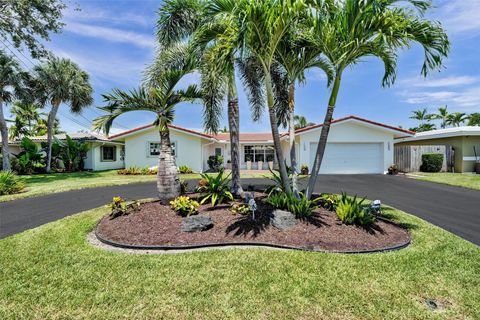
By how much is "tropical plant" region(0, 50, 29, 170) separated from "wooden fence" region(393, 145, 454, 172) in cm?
2944

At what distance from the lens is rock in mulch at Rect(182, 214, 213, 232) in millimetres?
5559

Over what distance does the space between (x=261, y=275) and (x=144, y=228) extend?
10.7 ft

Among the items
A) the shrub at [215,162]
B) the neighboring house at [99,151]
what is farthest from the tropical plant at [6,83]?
the shrub at [215,162]

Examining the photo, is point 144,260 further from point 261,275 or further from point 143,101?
point 143,101

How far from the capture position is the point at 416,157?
18.9 meters

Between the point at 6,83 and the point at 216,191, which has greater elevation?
the point at 6,83

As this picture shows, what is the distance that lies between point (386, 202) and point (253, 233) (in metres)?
6.55

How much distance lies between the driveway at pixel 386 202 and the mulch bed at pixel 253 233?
7.25ft

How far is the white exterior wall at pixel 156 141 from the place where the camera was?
1997 centimetres

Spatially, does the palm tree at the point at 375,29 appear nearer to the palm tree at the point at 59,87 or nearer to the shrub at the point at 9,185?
the shrub at the point at 9,185

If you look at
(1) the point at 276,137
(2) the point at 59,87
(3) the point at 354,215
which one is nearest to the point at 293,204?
(3) the point at 354,215

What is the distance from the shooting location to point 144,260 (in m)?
4.35

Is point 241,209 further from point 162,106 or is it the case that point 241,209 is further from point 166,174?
point 162,106

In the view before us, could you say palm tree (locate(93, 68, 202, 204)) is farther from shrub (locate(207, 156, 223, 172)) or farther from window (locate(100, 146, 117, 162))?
window (locate(100, 146, 117, 162))
